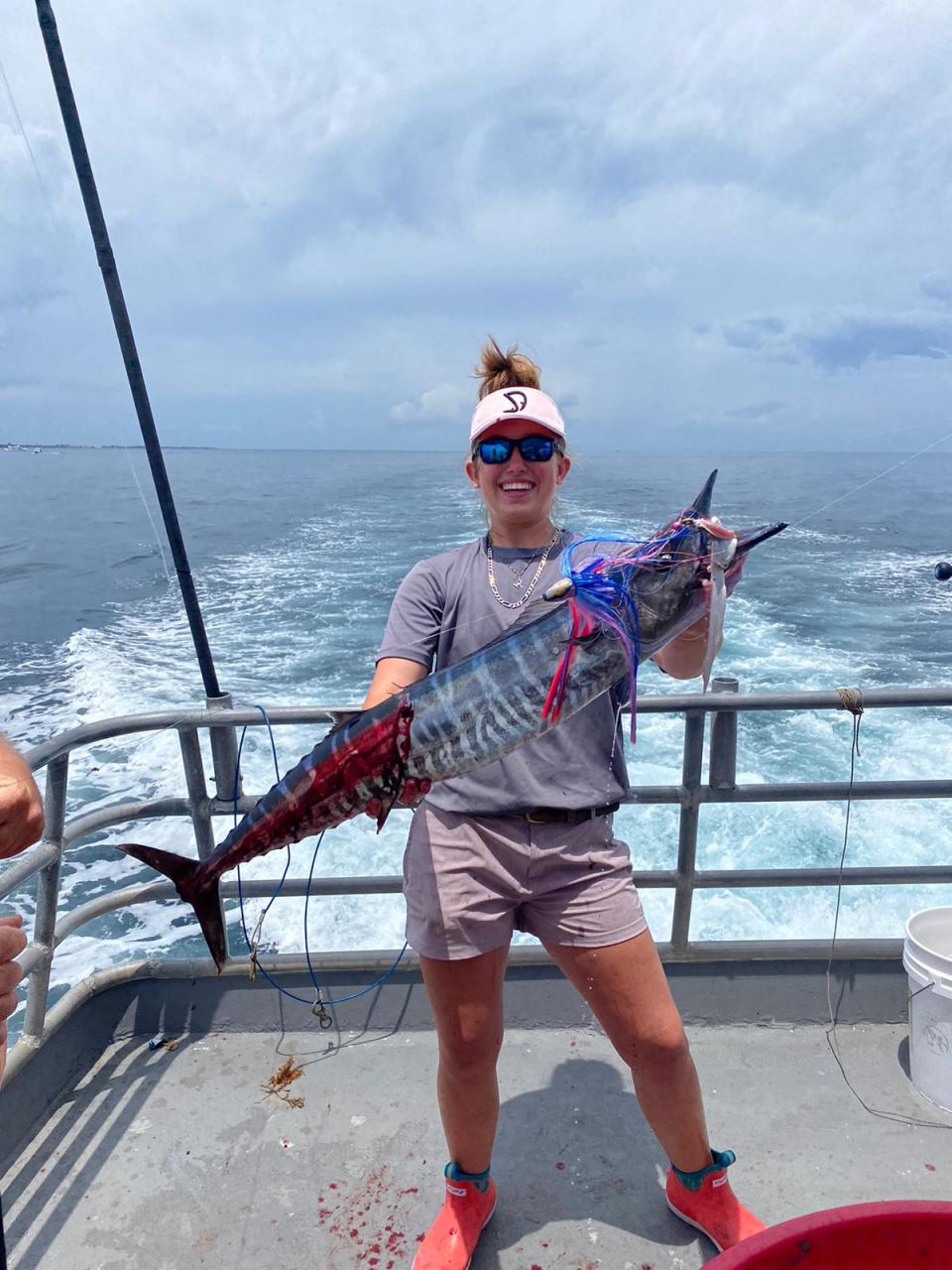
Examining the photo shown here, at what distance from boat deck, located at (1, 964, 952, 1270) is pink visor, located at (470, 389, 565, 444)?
216cm

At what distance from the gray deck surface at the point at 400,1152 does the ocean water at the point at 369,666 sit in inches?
83.1

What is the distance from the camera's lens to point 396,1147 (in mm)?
2693

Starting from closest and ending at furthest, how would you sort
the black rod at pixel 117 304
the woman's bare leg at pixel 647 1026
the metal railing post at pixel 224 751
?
the woman's bare leg at pixel 647 1026, the black rod at pixel 117 304, the metal railing post at pixel 224 751

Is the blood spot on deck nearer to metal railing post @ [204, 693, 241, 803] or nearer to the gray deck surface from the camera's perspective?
the gray deck surface

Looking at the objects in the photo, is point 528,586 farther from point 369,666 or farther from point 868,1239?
point 369,666

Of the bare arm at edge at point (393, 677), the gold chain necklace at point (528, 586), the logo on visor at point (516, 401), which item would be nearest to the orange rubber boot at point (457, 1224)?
the bare arm at edge at point (393, 677)

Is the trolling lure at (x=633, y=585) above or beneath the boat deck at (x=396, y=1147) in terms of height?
above

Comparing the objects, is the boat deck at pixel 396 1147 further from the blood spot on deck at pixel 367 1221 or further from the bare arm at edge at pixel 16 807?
the bare arm at edge at pixel 16 807

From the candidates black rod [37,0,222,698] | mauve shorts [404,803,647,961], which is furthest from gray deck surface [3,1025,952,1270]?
black rod [37,0,222,698]

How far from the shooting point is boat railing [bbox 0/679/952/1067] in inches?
109

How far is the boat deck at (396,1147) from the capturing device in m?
2.37

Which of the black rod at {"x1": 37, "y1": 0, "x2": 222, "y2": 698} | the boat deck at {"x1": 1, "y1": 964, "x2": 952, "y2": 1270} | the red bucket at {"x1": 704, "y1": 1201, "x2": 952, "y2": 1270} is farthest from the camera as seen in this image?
the black rod at {"x1": 37, "y1": 0, "x2": 222, "y2": 698}

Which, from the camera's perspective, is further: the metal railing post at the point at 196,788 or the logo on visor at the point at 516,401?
the metal railing post at the point at 196,788

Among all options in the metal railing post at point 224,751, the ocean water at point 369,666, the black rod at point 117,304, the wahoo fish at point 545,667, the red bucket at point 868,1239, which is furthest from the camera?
the ocean water at point 369,666
